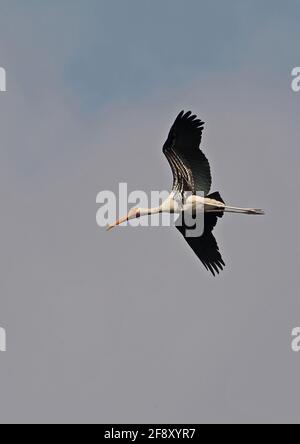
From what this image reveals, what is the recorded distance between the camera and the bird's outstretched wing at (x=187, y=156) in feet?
219

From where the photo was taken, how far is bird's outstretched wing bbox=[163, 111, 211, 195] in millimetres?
66688

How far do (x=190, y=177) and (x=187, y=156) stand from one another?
0.76 metres

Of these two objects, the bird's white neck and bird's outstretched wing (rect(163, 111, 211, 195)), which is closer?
bird's outstretched wing (rect(163, 111, 211, 195))

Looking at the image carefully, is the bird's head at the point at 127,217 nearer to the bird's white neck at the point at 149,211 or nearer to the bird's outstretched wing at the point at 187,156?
the bird's white neck at the point at 149,211

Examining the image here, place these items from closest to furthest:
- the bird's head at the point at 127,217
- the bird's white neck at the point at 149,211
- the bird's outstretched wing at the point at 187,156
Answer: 1. the bird's outstretched wing at the point at 187,156
2. the bird's white neck at the point at 149,211
3. the bird's head at the point at 127,217

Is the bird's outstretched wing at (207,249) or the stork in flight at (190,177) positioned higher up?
the stork in flight at (190,177)

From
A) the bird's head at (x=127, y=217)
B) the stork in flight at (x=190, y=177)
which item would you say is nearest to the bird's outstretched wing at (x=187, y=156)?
the stork in flight at (x=190, y=177)

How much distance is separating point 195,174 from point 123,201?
4.64 metres

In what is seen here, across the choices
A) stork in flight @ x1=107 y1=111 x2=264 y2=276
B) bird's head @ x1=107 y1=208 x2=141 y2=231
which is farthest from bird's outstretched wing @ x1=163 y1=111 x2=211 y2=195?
bird's head @ x1=107 y1=208 x2=141 y2=231

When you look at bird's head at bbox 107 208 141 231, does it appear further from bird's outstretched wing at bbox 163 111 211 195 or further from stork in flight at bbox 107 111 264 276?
bird's outstretched wing at bbox 163 111 211 195

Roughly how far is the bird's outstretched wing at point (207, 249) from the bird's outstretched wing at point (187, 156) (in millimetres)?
1863

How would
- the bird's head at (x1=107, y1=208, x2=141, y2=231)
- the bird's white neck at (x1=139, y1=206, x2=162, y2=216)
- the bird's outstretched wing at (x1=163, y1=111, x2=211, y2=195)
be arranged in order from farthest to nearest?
the bird's head at (x1=107, y1=208, x2=141, y2=231) → the bird's white neck at (x1=139, y1=206, x2=162, y2=216) → the bird's outstretched wing at (x1=163, y1=111, x2=211, y2=195)
